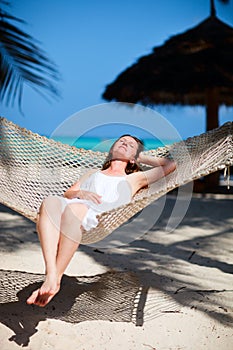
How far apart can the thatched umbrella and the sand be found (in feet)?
5.17

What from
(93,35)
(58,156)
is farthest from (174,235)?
(93,35)

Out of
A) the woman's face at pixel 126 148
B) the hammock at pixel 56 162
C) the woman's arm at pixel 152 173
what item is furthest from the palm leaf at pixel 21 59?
the woman's arm at pixel 152 173

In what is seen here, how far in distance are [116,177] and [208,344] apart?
74cm

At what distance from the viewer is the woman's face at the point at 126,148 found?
1.85 meters

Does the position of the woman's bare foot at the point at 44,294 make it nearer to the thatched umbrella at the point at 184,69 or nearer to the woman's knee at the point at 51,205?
the woman's knee at the point at 51,205

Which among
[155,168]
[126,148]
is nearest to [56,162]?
[126,148]

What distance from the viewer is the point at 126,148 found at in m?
1.85

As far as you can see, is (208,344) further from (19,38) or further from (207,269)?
(19,38)

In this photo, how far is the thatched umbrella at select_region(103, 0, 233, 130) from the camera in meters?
4.30

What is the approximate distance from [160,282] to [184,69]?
2.97 metres

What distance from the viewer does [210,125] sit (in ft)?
16.5

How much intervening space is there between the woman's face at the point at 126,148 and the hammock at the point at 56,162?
0.39 feet

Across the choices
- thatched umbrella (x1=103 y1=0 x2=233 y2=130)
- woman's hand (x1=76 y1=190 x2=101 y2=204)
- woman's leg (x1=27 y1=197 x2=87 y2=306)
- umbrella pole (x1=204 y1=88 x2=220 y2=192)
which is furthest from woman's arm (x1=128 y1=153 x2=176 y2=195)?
umbrella pole (x1=204 y1=88 x2=220 y2=192)

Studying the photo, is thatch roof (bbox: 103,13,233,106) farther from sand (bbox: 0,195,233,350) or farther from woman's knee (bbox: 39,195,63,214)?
woman's knee (bbox: 39,195,63,214)
